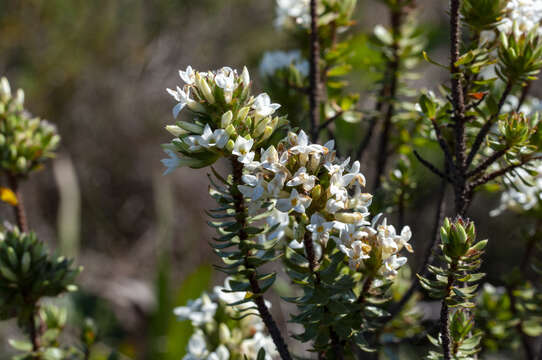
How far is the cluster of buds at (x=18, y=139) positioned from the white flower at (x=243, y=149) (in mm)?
733

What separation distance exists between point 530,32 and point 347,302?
1.86 feet

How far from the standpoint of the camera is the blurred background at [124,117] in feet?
13.9

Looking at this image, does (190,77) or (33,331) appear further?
(33,331)

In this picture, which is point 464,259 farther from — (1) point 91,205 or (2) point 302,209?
(1) point 91,205

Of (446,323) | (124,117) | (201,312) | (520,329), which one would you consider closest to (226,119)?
(446,323)

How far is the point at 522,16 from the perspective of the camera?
98cm

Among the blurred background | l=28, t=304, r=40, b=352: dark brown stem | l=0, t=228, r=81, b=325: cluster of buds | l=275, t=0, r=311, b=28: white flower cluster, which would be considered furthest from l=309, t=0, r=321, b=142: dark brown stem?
the blurred background

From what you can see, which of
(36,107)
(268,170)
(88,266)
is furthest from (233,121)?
(88,266)

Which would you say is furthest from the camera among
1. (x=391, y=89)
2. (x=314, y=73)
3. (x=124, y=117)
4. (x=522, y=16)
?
(x=124, y=117)

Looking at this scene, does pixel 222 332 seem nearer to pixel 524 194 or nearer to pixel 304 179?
pixel 304 179

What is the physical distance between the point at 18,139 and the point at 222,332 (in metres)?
0.68

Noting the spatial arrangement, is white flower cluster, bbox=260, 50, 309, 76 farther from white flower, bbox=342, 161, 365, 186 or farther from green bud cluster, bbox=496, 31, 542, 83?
white flower, bbox=342, 161, 365, 186

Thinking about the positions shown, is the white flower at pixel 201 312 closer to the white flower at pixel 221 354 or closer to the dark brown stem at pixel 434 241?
the white flower at pixel 221 354

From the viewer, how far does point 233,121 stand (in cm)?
81
